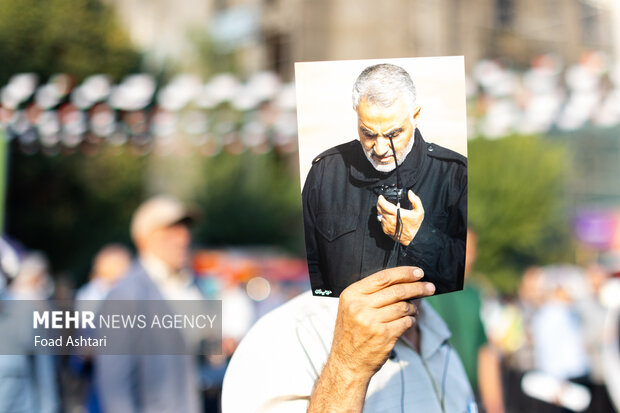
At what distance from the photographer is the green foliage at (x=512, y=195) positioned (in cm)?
2470

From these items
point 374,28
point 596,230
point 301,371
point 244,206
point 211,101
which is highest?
point 374,28

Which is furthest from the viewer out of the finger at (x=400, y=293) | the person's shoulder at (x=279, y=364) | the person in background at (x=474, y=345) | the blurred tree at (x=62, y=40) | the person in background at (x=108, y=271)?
the blurred tree at (x=62, y=40)

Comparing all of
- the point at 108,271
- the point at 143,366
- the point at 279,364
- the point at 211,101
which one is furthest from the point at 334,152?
the point at 211,101

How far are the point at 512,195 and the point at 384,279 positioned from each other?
81.8 ft

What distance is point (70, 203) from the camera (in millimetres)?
20203

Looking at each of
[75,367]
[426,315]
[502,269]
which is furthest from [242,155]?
[426,315]

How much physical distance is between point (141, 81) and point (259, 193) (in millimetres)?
18125

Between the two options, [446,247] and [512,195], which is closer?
[446,247]

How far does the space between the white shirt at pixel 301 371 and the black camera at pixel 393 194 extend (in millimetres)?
337

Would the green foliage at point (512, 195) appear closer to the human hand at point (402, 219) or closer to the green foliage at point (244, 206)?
the green foliage at point (244, 206)

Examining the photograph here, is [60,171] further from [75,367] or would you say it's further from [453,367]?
[453,367]

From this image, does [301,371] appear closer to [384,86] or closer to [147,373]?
[384,86]

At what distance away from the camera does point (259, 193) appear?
2830 centimetres

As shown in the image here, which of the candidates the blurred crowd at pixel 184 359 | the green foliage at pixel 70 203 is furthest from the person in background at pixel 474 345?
the green foliage at pixel 70 203
